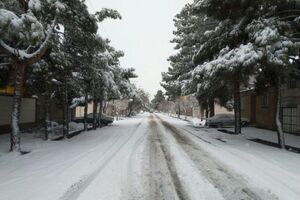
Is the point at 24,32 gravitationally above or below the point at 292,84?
above

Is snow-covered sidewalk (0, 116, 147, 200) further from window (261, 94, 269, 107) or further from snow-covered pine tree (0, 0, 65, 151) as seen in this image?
window (261, 94, 269, 107)

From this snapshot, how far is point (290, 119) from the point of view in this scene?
1070 inches

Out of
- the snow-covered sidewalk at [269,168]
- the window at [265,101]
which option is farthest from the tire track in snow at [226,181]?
the window at [265,101]

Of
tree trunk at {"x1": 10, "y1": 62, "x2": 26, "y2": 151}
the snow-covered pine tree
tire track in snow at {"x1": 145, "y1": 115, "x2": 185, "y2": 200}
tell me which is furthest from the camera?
tree trunk at {"x1": 10, "y1": 62, "x2": 26, "y2": 151}

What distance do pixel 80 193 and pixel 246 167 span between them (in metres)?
5.50

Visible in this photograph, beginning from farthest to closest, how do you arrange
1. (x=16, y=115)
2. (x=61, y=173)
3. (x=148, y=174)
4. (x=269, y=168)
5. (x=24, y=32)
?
(x=16, y=115) → (x=24, y=32) → (x=269, y=168) → (x=61, y=173) → (x=148, y=174)

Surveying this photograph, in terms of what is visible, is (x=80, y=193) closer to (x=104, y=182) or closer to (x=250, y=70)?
(x=104, y=182)

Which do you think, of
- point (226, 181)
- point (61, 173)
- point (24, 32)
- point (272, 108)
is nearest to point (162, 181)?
point (226, 181)

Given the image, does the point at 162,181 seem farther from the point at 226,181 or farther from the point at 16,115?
the point at 16,115

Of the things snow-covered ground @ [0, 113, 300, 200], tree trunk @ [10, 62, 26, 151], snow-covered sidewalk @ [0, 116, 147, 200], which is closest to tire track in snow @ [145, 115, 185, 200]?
snow-covered ground @ [0, 113, 300, 200]

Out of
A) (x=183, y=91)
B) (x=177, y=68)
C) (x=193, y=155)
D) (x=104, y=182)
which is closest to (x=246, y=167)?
(x=193, y=155)

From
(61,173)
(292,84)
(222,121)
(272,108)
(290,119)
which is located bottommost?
(61,173)

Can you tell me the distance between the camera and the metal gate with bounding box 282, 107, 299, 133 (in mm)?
26248

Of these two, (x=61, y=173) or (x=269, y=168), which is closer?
(x=61, y=173)
